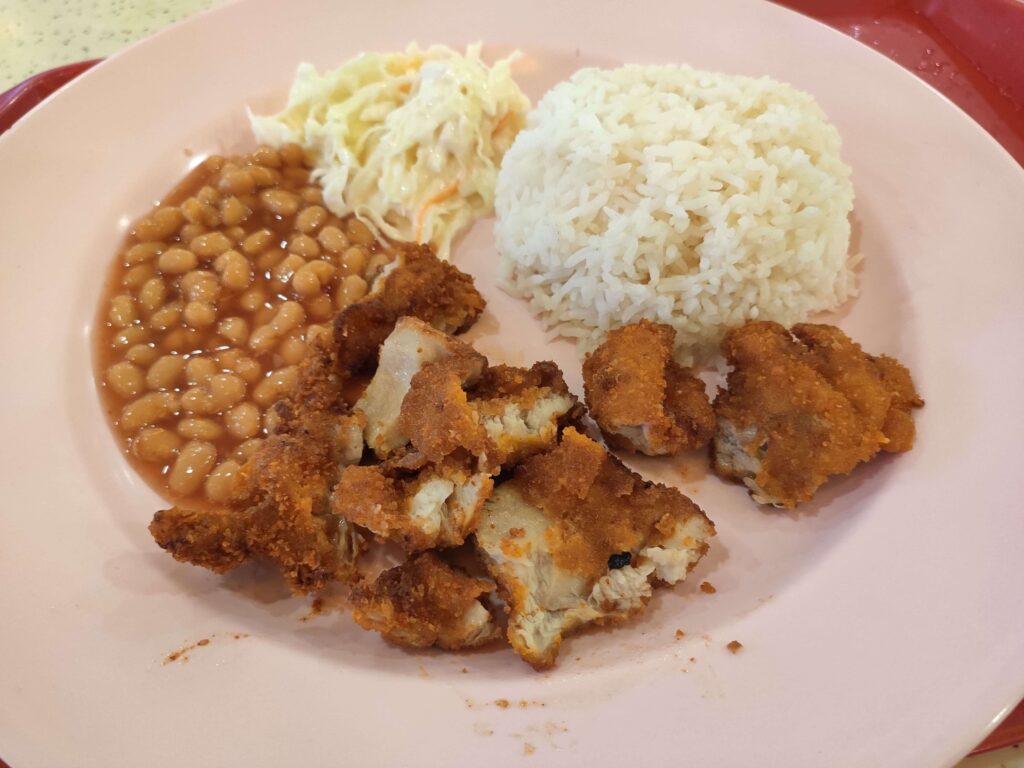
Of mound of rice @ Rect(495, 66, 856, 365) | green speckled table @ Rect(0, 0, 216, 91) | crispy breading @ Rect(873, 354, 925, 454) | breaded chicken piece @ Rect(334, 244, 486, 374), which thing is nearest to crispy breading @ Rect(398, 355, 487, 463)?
breaded chicken piece @ Rect(334, 244, 486, 374)

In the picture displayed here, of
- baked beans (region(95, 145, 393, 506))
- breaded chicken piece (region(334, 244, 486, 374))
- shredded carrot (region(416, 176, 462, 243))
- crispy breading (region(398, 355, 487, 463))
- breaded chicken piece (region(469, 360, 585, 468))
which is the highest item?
crispy breading (region(398, 355, 487, 463))

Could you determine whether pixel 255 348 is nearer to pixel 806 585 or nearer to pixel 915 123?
pixel 806 585

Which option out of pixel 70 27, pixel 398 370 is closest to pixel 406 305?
pixel 398 370

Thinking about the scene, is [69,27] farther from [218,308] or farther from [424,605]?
[424,605]

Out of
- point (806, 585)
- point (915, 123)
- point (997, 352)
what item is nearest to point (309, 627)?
point (806, 585)

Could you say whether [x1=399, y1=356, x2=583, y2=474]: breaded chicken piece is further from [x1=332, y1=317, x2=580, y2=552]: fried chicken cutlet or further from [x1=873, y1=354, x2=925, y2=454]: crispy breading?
[x1=873, y1=354, x2=925, y2=454]: crispy breading

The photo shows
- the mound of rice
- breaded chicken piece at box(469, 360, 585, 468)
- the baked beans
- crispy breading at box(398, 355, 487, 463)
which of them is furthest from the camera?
the mound of rice

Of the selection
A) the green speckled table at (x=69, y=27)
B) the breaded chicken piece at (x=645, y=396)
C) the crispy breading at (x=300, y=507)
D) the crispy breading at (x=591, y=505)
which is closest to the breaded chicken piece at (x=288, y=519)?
the crispy breading at (x=300, y=507)
